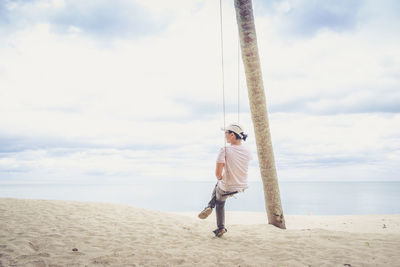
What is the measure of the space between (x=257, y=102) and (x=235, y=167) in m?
2.39

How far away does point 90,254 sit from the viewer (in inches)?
157

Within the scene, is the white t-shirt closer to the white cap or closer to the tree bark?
the white cap

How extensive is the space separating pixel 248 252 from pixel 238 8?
5.37 meters

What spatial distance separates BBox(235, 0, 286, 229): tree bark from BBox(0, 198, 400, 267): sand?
0.75 meters

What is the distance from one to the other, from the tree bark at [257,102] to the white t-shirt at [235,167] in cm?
188

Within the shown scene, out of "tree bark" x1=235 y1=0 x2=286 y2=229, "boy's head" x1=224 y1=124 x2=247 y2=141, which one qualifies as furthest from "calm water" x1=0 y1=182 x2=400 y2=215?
"boy's head" x1=224 y1=124 x2=247 y2=141

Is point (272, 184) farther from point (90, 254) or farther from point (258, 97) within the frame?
point (90, 254)

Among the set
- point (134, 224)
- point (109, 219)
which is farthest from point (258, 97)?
point (109, 219)

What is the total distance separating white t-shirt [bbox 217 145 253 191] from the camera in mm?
4758

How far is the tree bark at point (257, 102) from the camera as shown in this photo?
6637 millimetres

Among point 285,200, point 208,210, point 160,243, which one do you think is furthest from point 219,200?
point 285,200

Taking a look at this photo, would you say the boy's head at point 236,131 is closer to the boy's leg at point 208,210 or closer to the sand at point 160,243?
the boy's leg at point 208,210

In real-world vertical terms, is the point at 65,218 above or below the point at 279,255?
above

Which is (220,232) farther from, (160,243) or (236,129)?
(236,129)
